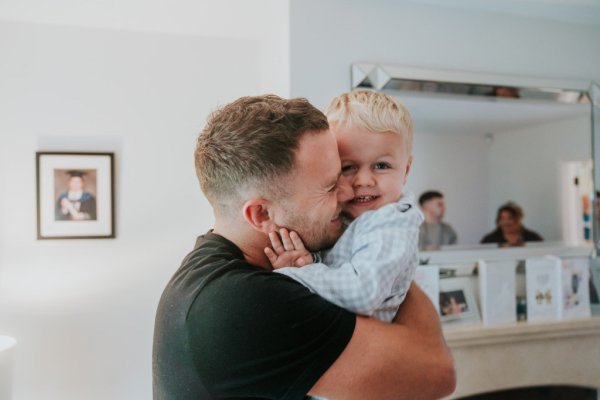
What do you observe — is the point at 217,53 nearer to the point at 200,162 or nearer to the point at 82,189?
the point at 82,189

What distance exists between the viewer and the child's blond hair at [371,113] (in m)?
1.20

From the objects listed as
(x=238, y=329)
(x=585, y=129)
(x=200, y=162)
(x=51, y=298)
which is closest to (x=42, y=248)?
(x=51, y=298)

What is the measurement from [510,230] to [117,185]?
2.26m

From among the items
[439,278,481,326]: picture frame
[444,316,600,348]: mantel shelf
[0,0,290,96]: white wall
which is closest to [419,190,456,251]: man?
[439,278,481,326]: picture frame

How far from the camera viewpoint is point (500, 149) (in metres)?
2.66

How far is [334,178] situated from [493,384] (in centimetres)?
216

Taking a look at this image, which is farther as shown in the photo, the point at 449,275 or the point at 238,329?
the point at 449,275

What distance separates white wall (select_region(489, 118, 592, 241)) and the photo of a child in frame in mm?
431

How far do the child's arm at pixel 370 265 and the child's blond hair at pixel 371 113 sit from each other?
0.76 feet

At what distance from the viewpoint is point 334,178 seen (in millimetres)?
1027

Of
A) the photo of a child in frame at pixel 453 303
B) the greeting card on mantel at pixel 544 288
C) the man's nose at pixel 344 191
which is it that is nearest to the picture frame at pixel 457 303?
the photo of a child in frame at pixel 453 303

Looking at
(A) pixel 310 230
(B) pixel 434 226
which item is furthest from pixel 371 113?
(B) pixel 434 226

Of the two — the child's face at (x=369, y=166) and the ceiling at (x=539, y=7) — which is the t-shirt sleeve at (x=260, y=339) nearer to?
the child's face at (x=369, y=166)

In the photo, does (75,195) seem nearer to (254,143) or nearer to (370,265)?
(254,143)
